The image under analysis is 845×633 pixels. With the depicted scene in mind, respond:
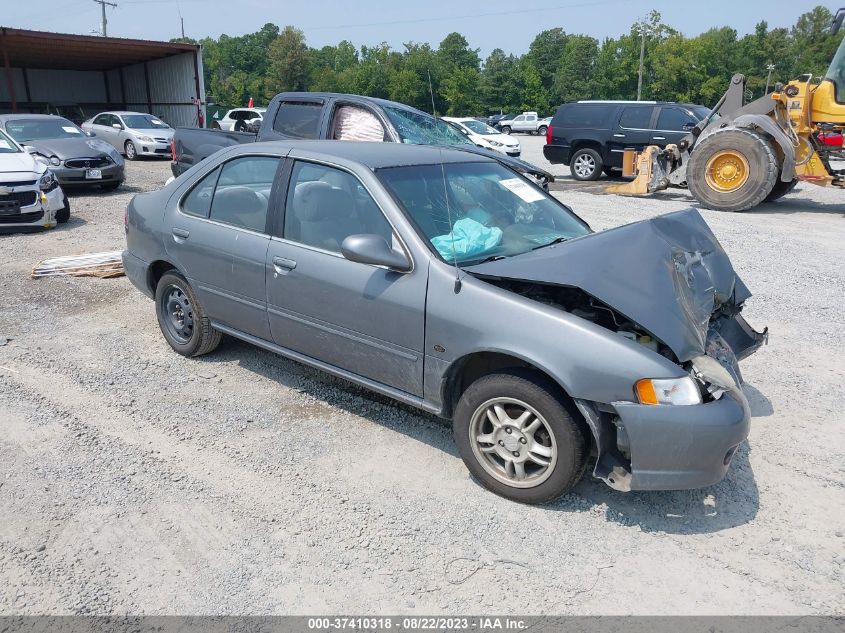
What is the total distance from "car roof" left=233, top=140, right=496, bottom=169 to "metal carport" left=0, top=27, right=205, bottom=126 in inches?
933

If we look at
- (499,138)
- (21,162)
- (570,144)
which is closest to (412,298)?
(21,162)

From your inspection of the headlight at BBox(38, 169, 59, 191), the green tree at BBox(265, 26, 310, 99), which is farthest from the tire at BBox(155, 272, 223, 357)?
the green tree at BBox(265, 26, 310, 99)

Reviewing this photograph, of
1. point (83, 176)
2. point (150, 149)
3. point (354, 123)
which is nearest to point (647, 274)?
point (354, 123)

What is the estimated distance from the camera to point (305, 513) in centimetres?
332

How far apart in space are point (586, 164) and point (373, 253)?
44.7ft

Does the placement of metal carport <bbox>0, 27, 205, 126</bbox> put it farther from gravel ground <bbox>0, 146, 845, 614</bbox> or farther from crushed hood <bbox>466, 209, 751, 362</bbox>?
crushed hood <bbox>466, 209, 751, 362</bbox>

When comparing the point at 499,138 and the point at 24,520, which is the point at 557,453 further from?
the point at 499,138

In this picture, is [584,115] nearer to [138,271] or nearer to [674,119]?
[674,119]

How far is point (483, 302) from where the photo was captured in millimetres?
3350

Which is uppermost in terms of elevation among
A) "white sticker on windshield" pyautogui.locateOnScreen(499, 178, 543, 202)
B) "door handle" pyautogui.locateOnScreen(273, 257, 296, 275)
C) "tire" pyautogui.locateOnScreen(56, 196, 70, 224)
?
"white sticker on windshield" pyautogui.locateOnScreen(499, 178, 543, 202)

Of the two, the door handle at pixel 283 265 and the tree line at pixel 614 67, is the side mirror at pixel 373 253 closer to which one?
the door handle at pixel 283 265

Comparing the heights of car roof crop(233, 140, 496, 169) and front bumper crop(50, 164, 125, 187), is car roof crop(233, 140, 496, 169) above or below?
above

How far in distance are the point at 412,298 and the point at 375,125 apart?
6071 mm

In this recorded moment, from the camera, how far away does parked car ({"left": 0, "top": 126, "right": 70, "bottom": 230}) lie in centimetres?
926
